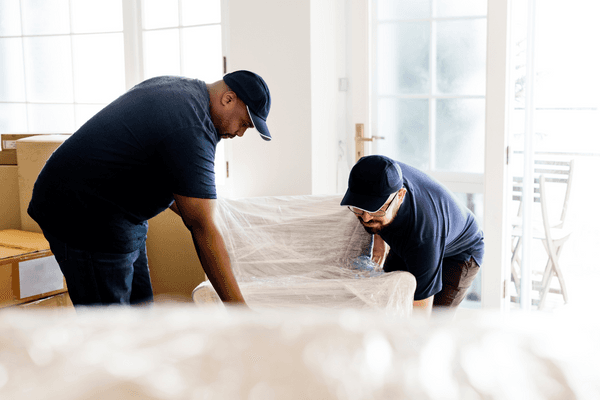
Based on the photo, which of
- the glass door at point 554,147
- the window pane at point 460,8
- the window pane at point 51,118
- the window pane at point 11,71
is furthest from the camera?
the window pane at point 11,71

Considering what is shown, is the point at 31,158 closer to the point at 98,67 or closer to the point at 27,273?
the point at 27,273

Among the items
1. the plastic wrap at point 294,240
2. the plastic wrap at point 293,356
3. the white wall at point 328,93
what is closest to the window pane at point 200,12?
A: the white wall at point 328,93

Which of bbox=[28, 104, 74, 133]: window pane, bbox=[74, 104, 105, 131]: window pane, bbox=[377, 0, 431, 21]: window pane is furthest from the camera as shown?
bbox=[28, 104, 74, 133]: window pane

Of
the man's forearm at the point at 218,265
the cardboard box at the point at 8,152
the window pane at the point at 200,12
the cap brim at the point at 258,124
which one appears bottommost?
the man's forearm at the point at 218,265

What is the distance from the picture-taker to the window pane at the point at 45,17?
148 inches

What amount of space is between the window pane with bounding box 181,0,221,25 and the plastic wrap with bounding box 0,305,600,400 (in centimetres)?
333

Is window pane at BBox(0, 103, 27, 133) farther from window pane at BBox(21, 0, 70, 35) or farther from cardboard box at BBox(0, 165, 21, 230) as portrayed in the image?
cardboard box at BBox(0, 165, 21, 230)

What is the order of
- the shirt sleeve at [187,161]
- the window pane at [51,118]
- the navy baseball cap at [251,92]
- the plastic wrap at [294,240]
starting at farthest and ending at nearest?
the window pane at [51,118], the plastic wrap at [294,240], the navy baseball cap at [251,92], the shirt sleeve at [187,161]

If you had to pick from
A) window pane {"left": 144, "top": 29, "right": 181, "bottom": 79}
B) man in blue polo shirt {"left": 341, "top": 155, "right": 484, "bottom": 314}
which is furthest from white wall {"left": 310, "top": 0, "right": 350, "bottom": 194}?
man in blue polo shirt {"left": 341, "top": 155, "right": 484, "bottom": 314}

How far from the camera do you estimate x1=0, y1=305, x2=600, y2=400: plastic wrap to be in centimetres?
11

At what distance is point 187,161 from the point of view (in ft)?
4.45

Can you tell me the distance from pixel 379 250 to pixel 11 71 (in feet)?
11.1

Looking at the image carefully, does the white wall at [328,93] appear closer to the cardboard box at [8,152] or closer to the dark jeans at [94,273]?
the dark jeans at [94,273]

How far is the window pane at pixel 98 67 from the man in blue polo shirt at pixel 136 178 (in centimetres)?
228
